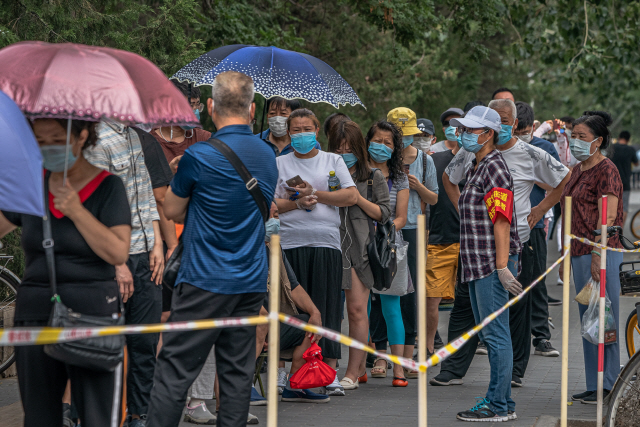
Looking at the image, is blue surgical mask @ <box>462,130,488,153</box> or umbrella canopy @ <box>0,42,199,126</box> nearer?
umbrella canopy @ <box>0,42,199,126</box>

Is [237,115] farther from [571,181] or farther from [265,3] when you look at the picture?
[265,3]

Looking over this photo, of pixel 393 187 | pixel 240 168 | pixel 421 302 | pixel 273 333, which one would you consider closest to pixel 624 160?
pixel 393 187

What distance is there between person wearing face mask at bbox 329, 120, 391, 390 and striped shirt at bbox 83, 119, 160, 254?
74.6 inches

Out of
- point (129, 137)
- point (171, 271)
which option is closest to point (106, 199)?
point (171, 271)

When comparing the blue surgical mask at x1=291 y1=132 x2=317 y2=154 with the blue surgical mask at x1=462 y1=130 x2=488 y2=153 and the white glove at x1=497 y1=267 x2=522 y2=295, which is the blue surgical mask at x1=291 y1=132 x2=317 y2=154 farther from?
the white glove at x1=497 y1=267 x2=522 y2=295

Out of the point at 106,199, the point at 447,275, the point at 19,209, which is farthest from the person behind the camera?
the point at 447,275

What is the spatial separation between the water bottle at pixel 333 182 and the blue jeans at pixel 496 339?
1.18 metres

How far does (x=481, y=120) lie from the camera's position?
5.72 m

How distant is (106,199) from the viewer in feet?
11.0

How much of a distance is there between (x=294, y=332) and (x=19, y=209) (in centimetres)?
316

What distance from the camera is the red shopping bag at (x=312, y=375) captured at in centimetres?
577

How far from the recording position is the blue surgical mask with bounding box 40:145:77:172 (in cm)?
324

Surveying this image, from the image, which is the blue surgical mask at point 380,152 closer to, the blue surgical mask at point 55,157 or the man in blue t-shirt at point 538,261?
the man in blue t-shirt at point 538,261

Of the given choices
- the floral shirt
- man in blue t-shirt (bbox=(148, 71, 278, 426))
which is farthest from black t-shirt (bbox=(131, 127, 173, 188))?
the floral shirt
